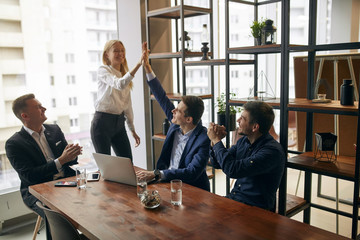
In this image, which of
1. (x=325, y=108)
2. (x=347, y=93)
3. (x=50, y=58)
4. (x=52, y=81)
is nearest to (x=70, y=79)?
(x=52, y=81)

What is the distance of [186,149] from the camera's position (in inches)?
95.5

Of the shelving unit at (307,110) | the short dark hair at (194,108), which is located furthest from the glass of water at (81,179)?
the shelving unit at (307,110)

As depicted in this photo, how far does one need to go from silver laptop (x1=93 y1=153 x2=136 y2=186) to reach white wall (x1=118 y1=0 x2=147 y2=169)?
1.88 meters

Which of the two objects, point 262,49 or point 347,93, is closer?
point 347,93

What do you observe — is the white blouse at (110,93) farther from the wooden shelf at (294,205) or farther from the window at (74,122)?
the wooden shelf at (294,205)

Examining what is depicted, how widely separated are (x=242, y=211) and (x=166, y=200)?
0.42 meters

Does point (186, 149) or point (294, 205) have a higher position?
point (186, 149)

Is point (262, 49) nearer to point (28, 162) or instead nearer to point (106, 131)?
point (106, 131)

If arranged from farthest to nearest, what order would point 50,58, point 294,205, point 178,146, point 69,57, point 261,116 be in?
point 69,57
point 50,58
point 294,205
point 178,146
point 261,116

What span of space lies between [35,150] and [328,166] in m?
2.11

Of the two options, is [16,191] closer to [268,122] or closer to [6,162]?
[6,162]

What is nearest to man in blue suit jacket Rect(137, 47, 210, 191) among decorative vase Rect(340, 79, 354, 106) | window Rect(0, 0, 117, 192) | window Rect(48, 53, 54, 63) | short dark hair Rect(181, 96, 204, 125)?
short dark hair Rect(181, 96, 204, 125)

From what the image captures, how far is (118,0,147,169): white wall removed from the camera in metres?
3.95

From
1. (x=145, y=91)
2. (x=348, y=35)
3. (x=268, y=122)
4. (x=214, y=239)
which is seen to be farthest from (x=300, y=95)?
(x=214, y=239)
